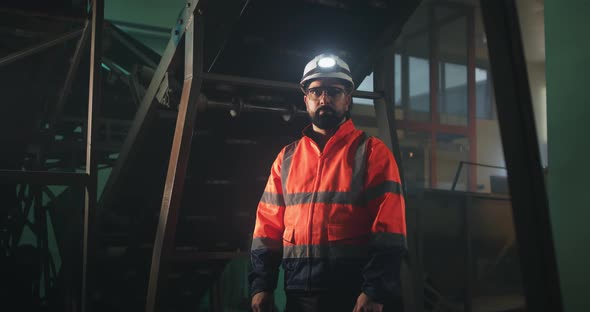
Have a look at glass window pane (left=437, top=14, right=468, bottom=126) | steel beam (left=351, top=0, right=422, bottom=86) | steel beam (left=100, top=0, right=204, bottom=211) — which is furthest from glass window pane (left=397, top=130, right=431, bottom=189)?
steel beam (left=100, top=0, right=204, bottom=211)

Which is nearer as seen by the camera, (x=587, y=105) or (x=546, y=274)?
(x=546, y=274)

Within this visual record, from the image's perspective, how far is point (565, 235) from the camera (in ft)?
11.3

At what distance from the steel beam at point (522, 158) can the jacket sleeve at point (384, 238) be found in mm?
1171

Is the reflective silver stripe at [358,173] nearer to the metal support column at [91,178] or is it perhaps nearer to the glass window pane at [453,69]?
the metal support column at [91,178]

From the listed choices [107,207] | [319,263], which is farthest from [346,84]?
[107,207]

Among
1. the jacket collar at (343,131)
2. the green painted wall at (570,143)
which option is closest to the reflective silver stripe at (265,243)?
the jacket collar at (343,131)

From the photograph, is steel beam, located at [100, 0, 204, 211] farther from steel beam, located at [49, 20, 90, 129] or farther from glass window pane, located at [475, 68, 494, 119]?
glass window pane, located at [475, 68, 494, 119]

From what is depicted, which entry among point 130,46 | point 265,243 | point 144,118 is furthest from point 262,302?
point 130,46

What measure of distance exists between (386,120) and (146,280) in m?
3.19

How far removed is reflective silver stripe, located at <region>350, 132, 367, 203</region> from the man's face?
0.97 ft

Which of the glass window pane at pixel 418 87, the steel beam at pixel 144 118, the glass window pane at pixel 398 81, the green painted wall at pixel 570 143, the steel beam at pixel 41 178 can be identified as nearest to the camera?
the green painted wall at pixel 570 143

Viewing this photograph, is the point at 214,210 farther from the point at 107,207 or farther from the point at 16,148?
the point at 16,148

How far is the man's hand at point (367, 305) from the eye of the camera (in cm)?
250

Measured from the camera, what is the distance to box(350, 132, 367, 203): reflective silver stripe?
9.04ft
